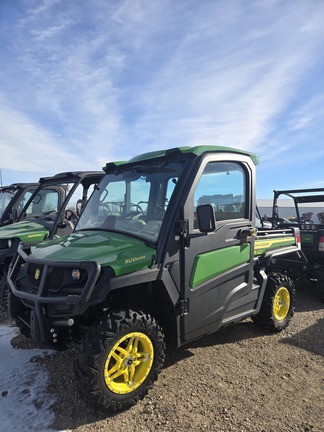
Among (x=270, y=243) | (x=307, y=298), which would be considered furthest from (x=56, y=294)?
(x=307, y=298)

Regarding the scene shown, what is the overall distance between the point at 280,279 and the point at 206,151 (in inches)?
91.2

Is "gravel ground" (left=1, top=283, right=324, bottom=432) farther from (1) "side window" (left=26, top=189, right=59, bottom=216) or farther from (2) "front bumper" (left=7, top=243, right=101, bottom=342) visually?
(1) "side window" (left=26, top=189, right=59, bottom=216)

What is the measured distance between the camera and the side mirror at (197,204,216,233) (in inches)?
117

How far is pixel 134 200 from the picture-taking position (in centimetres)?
365

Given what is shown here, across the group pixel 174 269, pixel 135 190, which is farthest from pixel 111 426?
pixel 135 190

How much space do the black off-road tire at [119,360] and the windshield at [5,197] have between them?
610 centimetres

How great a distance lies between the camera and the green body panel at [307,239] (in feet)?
21.5

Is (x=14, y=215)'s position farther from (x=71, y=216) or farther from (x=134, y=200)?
(x=134, y=200)

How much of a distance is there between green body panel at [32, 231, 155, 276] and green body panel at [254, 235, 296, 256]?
184cm

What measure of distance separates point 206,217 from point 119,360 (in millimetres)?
1458

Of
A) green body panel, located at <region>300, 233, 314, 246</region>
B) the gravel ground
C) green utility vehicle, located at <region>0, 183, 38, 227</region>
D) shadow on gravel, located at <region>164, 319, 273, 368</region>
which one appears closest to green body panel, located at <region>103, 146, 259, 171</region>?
shadow on gravel, located at <region>164, 319, 273, 368</region>

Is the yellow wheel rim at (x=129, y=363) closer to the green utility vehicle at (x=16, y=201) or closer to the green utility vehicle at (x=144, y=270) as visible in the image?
the green utility vehicle at (x=144, y=270)

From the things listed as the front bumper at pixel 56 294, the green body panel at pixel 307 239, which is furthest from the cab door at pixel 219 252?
the green body panel at pixel 307 239

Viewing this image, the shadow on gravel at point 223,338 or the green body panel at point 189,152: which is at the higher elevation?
the green body panel at point 189,152
